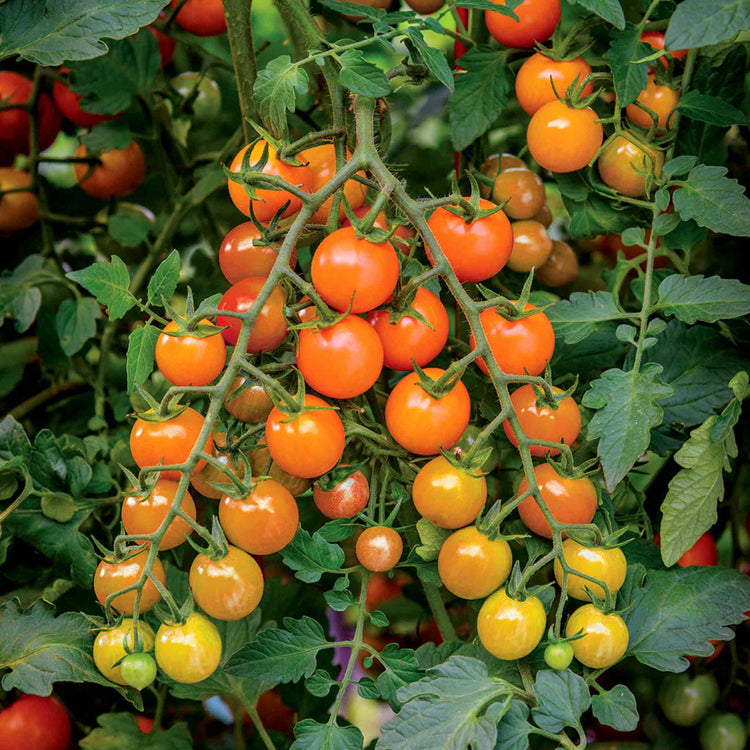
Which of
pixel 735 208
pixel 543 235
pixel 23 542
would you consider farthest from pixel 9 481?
pixel 735 208

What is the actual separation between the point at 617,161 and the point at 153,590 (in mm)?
452

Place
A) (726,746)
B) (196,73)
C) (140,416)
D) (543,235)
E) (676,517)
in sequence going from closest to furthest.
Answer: (140,416) < (676,517) < (543,235) < (726,746) < (196,73)

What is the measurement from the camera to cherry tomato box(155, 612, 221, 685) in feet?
1.57

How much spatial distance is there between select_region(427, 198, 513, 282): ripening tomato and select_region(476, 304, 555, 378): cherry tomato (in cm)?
3

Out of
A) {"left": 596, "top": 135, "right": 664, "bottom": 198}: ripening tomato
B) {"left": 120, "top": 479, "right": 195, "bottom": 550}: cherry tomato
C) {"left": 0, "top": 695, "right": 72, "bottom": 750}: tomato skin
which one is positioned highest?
{"left": 596, "top": 135, "right": 664, "bottom": 198}: ripening tomato

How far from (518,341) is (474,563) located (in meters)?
0.14

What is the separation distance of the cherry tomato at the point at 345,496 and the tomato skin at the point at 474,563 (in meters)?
0.07

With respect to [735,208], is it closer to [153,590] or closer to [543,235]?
[543,235]

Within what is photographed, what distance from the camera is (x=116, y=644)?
0.50m

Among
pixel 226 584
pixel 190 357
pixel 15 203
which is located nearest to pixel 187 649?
pixel 226 584

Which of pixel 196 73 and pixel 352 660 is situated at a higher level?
pixel 196 73

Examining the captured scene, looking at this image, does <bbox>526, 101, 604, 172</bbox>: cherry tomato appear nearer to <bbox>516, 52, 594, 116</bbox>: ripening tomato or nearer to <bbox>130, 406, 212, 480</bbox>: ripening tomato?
<bbox>516, 52, 594, 116</bbox>: ripening tomato

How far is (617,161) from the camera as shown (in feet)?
2.15

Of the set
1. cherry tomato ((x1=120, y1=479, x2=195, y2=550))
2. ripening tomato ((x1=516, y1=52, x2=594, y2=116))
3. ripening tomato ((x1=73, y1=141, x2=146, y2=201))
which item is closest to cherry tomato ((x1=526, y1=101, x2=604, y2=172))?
ripening tomato ((x1=516, y1=52, x2=594, y2=116))
